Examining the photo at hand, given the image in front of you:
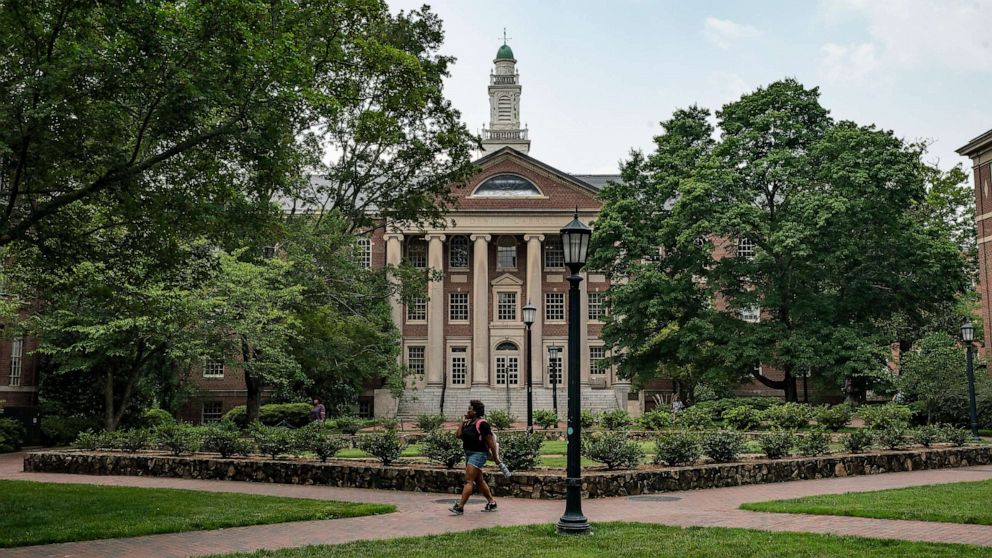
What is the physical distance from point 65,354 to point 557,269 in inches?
1174

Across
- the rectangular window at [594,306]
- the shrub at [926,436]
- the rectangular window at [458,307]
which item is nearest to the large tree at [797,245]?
the shrub at [926,436]

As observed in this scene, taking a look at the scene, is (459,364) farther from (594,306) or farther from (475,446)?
(475,446)

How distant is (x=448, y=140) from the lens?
2739 cm

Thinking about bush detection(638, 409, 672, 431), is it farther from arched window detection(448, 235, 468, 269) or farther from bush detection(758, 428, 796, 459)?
arched window detection(448, 235, 468, 269)

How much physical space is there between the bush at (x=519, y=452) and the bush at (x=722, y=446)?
3.56m

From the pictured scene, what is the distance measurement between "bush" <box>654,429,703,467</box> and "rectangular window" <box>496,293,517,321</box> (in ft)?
120

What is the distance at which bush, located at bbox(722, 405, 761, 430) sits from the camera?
28.7 metres

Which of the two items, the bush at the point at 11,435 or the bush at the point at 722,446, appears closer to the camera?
the bush at the point at 722,446

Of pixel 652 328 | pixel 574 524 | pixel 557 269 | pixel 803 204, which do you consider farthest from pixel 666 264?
pixel 574 524

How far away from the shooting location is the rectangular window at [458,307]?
5256cm

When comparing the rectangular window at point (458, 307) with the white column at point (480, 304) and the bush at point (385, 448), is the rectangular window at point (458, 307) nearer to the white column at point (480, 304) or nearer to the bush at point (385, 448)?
the white column at point (480, 304)

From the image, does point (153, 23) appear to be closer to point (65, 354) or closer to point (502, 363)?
point (65, 354)

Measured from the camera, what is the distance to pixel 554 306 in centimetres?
5269

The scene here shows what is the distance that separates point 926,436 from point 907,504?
8.77 m
